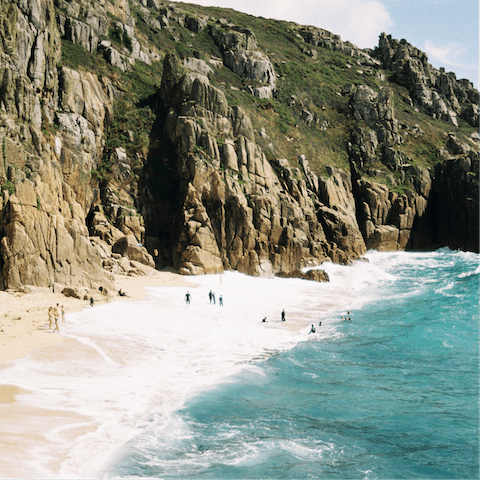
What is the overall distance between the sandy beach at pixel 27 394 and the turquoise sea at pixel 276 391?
0.68 meters

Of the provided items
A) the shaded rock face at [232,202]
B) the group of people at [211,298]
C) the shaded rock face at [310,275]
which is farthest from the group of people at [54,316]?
Answer: the shaded rock face at [310,275]

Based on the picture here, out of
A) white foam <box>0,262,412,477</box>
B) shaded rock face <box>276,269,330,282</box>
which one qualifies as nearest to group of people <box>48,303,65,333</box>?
white foam <box>0,262,412,477</box>

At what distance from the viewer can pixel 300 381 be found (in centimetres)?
1945

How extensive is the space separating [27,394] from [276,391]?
974 centimetres

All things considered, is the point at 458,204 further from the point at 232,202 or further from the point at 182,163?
the point at 182,163

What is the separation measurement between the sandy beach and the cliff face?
3.22m

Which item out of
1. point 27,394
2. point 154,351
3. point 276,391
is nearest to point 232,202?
point 154,351

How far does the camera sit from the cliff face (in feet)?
115

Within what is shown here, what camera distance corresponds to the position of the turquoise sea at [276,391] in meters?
12.7

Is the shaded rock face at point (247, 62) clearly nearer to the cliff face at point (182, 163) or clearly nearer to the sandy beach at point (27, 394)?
the cliff face at point (182, 163)

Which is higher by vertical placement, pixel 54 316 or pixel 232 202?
pixel 232 202

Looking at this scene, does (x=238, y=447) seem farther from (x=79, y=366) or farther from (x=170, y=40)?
(x=170, y=40)

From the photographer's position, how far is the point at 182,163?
5041 centimetres

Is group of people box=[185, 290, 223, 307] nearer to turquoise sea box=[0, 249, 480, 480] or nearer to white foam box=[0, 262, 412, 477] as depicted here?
white foam box=[0, 262, 412, 477]
